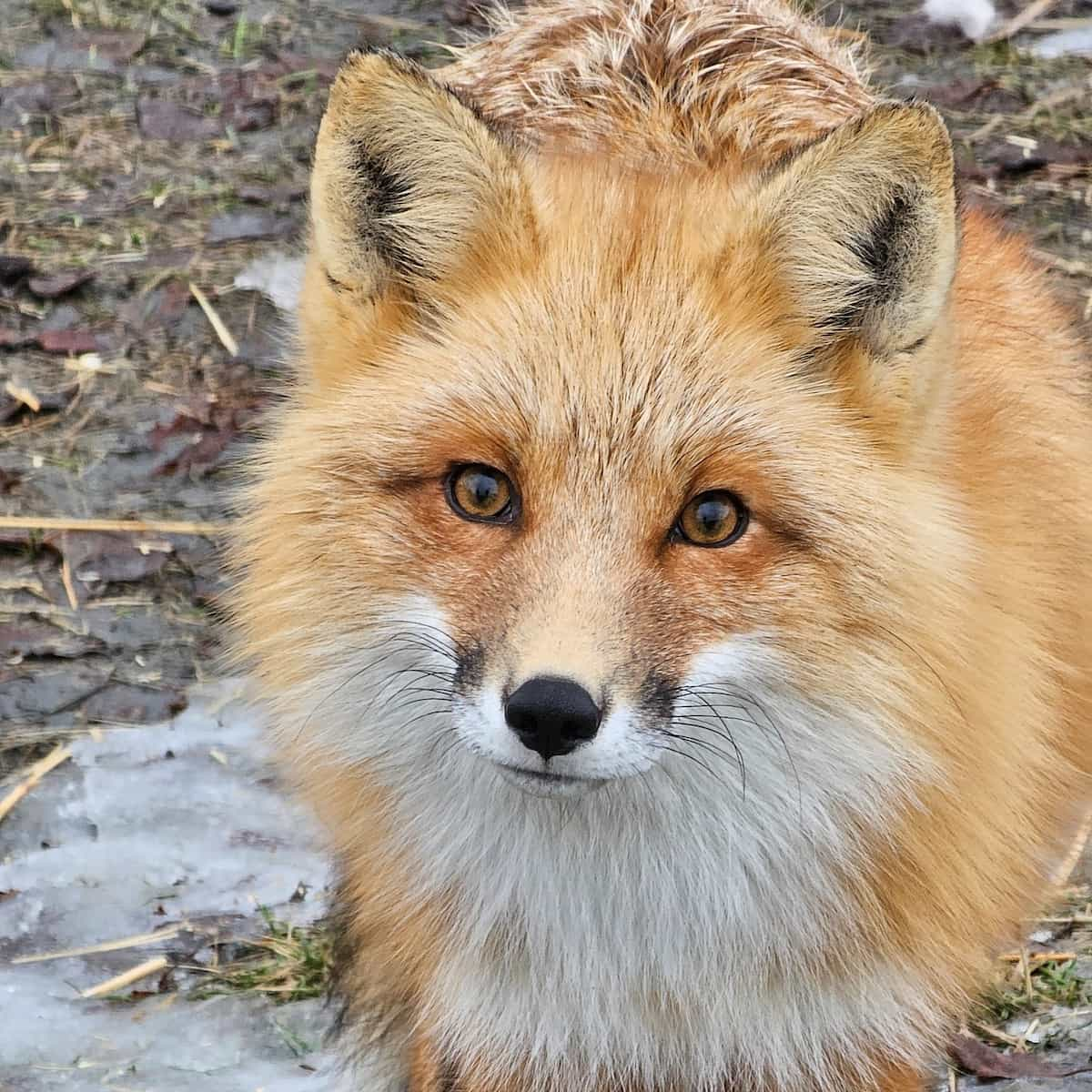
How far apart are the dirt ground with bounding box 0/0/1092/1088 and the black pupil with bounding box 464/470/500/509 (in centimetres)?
205

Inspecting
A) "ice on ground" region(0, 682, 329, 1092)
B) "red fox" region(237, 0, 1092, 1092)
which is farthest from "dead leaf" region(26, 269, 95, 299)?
"red fox" region(237, 0, 1092, 1092)

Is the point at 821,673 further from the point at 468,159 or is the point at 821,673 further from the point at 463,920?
the point at 468,159

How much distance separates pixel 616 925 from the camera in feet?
9.68

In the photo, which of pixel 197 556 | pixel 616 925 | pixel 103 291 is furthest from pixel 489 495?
pixel 103 291

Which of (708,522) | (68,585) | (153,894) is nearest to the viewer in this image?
(708,522)

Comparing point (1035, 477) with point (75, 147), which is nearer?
point (1035, 477)

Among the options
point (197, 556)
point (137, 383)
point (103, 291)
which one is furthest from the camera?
point (103, 291)

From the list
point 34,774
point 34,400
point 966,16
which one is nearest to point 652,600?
point 34,774

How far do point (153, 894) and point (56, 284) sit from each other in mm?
2955

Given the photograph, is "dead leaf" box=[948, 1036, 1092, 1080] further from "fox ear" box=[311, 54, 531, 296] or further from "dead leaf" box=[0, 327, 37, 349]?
"dead leaf" box=[0, 327, 37, 349]

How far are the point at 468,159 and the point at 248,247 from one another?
3.79m

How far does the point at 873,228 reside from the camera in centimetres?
279

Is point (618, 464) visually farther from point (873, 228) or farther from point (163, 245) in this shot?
point (163, 245)

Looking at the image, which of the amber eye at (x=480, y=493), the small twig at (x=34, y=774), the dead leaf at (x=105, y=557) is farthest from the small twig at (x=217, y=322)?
the amber eye at (x=480, y=493)
